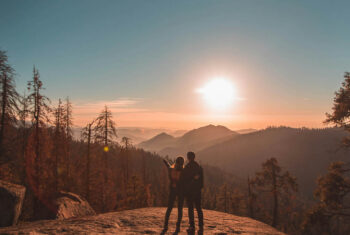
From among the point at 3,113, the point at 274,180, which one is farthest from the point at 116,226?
the point at 274,180

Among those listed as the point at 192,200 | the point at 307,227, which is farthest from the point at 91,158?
the point at 307,227

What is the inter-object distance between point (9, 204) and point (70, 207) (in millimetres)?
3846

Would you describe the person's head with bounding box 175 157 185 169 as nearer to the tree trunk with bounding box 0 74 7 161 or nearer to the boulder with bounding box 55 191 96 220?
the boulder with bounding box 55 191 96 220

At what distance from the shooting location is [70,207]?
12.7 metres

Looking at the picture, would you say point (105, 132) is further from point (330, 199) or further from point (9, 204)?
point (330, 199)

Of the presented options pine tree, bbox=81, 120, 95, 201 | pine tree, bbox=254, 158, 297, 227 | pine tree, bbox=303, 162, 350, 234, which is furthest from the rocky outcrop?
pine tree, bbox=254, 158, 297, 227

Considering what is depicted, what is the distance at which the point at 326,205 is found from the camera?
11.7m

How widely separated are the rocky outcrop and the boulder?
7.22 feet

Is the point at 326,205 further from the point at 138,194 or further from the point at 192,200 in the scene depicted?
the point at 138,194

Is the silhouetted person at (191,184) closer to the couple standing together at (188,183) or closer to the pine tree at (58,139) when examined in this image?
the couple standing together at (188,183)

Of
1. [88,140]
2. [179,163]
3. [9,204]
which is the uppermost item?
[88,140]

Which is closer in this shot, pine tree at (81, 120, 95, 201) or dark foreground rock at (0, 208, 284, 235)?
dark foreground rock at (0, 208, 284, 235)

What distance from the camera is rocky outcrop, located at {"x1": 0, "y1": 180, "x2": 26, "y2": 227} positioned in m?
9.12

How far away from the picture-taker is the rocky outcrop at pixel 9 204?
9.12 metres
